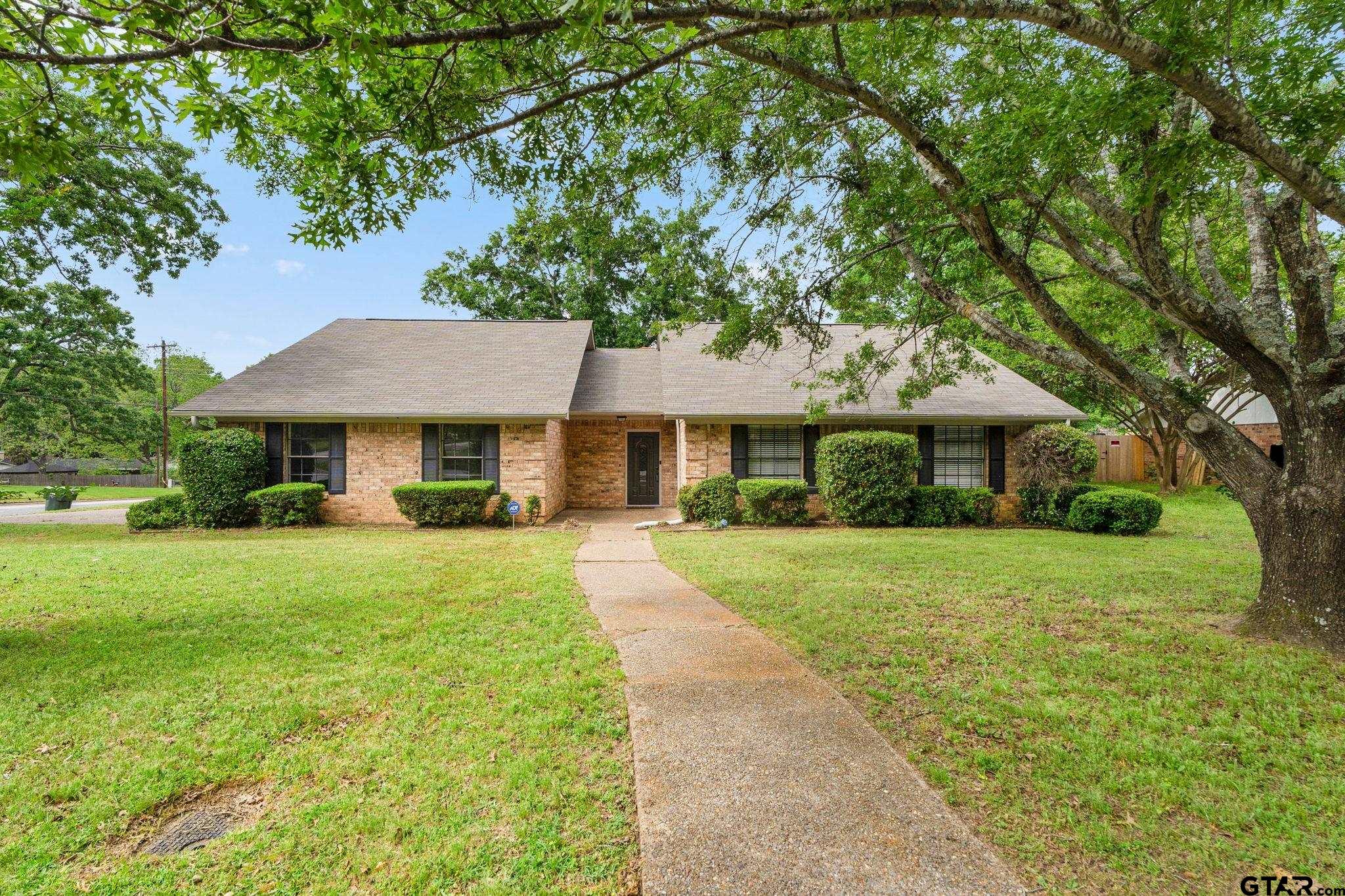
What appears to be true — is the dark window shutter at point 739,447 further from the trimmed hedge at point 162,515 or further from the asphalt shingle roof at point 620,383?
the trimmed hedge at point 162,515

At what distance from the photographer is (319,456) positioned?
471 inches

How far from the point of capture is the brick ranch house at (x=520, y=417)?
11812 mm

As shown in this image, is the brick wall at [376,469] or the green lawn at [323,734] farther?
the brick wall at [376,469]

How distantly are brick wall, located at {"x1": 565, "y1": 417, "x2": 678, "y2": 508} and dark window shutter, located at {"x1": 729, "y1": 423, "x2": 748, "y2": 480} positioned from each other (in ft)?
8.31

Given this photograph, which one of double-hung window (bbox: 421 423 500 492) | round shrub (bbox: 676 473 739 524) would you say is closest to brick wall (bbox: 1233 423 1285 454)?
round shrub (bbox: 676 473 739 524)

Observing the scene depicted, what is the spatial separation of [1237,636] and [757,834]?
5.43 meters

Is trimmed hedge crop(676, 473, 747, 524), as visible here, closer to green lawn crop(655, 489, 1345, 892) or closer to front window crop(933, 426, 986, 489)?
green lawn crop(655, 489, 1345, 892)

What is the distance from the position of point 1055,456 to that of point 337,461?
51.7 ft

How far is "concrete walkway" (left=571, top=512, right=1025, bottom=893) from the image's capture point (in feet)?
6.76

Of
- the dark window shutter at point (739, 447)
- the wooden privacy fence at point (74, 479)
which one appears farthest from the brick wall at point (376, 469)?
the wooden privacy fence at point (74, 479)

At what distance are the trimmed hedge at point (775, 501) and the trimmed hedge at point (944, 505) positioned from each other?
2395mm

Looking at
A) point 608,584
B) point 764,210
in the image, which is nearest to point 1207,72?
point 764,210

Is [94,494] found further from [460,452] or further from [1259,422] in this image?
[1259,422]

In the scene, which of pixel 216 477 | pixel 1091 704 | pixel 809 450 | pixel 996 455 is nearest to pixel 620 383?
pixel 809 450
